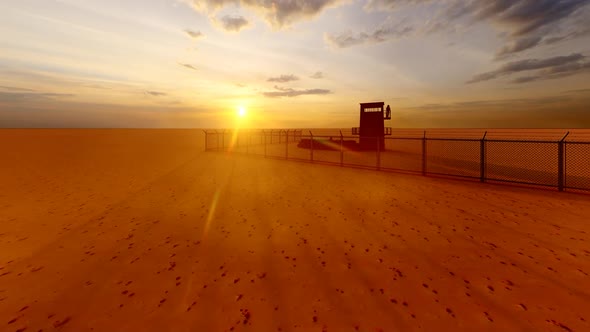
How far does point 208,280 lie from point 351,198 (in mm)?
6430

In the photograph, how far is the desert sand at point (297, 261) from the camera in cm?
376

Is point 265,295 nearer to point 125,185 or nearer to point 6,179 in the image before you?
point 125,185

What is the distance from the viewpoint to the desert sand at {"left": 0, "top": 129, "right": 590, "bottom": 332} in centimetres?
376

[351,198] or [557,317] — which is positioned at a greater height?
[351,198]

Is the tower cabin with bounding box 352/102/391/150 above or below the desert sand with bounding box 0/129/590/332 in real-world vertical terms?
above

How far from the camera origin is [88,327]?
3637mm

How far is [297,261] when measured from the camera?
5.34 metres

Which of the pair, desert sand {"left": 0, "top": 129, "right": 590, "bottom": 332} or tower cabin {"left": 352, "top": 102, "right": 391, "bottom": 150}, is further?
tower cabin {"left": 352, "top": 102, "right": 391, "bottom": 150}

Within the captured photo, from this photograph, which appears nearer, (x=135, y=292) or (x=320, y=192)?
(x=135, y=292)

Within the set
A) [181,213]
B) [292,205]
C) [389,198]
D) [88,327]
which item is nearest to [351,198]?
[389,198]

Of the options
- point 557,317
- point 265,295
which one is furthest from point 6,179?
point 557,317

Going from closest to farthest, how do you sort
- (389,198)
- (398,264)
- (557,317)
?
(557,317), (398,264), (389,198)

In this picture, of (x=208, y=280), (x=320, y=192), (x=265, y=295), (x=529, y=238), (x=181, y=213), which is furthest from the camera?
(x=320, y=192)

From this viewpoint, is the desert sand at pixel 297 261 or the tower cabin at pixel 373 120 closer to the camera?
the desert sand at pixel 297 261
